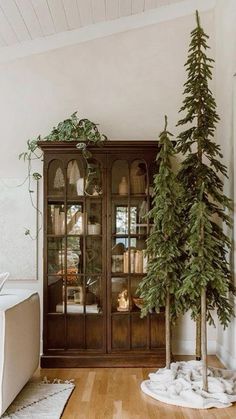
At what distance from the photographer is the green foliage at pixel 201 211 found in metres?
3.38

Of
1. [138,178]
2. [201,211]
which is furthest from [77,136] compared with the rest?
[201,211]

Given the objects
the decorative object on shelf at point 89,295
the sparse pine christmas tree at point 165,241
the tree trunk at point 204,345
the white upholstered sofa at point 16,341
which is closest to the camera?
the white upholstered sofa at point 16,341

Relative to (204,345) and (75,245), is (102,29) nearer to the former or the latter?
(75,245)

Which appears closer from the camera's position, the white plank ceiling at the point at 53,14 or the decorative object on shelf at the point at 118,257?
the white plank ceiling at the point at 53,14

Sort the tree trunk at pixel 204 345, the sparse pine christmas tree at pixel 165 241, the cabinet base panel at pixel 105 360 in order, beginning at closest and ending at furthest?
1. the tree trunk at pixel 204 345
2. the sparse pine christmas tree at pixel 165 241
3. the cabinet base panel at pixel 105 360

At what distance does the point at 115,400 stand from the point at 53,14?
3.28m

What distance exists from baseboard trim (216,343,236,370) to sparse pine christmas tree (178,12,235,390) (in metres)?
0.56

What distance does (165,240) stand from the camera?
3.60 m

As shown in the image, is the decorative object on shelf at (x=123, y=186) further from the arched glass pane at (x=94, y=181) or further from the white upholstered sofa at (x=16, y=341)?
the white upholstered sofa at (x=16, y=341)

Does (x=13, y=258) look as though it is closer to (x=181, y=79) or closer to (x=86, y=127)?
(x=86, y=127)

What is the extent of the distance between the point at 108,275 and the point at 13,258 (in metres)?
1.02

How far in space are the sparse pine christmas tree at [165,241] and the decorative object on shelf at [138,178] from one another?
25.6 inches

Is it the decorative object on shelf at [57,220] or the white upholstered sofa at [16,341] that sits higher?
the decorative object on shelf at [57,220]

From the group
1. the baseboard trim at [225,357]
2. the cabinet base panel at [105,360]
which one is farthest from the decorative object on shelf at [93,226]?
the baseboard trim at [225,357]
